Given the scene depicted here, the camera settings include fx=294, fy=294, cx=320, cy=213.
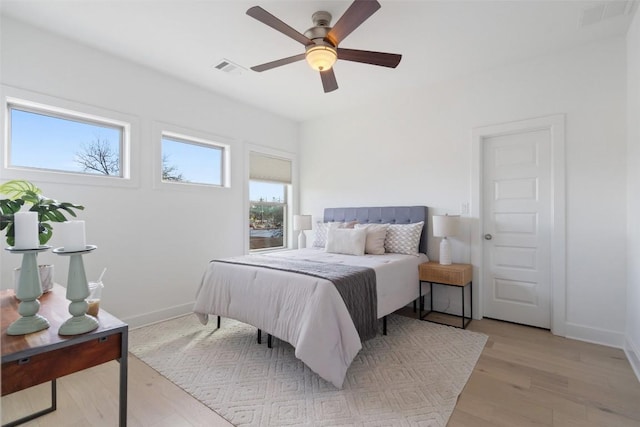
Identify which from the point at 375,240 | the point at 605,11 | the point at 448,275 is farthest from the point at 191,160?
the point at 605,11

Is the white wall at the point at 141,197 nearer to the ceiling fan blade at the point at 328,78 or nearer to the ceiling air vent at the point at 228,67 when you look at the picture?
the ceiling air vent at the point at 228,67

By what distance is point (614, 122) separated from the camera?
8.93ft

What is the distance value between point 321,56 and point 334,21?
0.44 m

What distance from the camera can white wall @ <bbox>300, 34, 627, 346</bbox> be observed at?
2.72 meters

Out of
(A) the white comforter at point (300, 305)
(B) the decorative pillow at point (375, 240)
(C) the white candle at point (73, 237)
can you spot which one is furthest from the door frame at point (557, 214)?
(C) the white candle at point (73, 237)

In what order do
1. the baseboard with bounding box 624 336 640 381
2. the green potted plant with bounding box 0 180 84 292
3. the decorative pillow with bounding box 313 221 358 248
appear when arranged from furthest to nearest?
1. the decorative pillow with bounding box 313 221 358 248
2. the baseboard with bounding box 624 336 640 381
3. the green potted plant with bounding box 0 180 84 292

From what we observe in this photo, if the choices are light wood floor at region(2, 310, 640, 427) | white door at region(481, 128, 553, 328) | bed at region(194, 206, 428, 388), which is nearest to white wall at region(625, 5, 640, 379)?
light wood floor at region(2, 310, 640, 427)

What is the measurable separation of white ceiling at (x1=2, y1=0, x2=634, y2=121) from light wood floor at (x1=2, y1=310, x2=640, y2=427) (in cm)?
284

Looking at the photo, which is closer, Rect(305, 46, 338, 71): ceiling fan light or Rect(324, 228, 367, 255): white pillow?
Rect(305, 46, 338, 71): ceiling fan light

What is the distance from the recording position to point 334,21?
2.46m

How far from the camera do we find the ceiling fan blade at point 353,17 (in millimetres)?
1789

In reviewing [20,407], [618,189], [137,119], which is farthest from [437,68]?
[20,407]

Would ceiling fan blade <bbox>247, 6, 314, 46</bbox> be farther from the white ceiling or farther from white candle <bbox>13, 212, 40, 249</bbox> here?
white candle <bbox>13, 212, 40, 249</bbox>

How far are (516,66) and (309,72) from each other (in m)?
2.26
